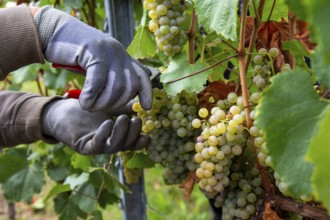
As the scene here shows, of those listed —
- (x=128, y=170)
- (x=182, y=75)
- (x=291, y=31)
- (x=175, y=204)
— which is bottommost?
(x=175, y=204)

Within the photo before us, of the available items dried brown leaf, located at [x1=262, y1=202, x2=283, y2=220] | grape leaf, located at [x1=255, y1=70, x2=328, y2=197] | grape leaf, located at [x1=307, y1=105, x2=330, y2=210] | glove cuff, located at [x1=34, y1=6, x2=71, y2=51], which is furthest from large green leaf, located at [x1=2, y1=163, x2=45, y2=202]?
grape leaf, located at [x1=307, y1=105, x2=330, y2=210]

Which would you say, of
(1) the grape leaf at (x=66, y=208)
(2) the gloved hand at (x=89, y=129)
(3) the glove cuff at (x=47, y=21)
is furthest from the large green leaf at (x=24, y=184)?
(3) the glove cuff at (x=47, y=21)

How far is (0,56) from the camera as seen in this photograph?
1049 millimetres

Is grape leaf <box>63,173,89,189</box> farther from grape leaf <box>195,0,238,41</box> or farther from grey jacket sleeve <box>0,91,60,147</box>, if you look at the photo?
grape leaf <box>195,0,238,41</box>

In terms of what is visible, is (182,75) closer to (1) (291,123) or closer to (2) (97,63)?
(2) (97,63)

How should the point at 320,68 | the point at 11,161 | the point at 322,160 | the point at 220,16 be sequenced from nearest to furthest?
the point at 322,160 → the point at 320,68 → the point at 220,16 → the point at 11,161

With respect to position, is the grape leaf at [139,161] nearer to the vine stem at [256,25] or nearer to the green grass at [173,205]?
the vine stem at [256,25]

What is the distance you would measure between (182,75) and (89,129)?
0.30 meters

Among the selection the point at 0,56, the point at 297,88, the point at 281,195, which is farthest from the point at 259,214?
the point at 0,56

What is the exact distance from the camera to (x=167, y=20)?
894mm

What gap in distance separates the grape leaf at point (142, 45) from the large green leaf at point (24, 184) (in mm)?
824

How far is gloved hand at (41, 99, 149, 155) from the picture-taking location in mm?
997

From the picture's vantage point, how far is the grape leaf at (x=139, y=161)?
114 cm

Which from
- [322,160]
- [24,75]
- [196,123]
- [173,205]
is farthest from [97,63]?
[173,205]
